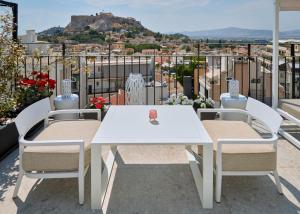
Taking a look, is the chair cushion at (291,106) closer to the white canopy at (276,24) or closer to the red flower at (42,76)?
the white canopy at (276,24)

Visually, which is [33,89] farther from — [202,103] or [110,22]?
[110,22]

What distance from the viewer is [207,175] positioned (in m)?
2.43

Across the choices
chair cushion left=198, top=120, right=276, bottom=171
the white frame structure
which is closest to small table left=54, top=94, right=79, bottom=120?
chair cushion left=198, top=120, right=276, bottom=171

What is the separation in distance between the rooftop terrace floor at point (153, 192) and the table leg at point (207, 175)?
7 centimetres

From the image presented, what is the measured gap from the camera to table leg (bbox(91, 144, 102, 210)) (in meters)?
2.40

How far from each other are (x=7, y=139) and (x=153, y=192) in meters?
1.83

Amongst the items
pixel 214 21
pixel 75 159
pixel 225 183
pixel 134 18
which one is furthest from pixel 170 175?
pixel 214 21

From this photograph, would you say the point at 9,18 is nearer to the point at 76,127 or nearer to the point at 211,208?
the point at 76,127

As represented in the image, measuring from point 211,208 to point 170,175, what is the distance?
2.27ft

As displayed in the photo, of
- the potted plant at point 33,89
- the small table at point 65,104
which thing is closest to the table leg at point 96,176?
the small table at point 65,104

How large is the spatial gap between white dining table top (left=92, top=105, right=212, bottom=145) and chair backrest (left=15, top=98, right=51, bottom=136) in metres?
0.63

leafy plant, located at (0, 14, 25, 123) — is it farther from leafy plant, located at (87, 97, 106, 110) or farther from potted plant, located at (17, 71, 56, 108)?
leafy plant, located at (87, 97, 106, 110)

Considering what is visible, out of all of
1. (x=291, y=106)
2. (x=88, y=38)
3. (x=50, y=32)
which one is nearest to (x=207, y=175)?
(x=291, y=106)

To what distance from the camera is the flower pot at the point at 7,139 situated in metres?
3.45
